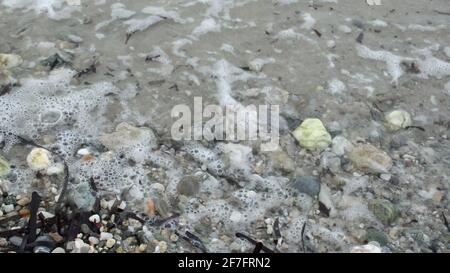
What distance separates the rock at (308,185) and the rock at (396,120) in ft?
2.85

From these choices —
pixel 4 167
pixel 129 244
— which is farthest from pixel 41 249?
pixel 4 167

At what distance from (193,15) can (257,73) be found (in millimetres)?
1034

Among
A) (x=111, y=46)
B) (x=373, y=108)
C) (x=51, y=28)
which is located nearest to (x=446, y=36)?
(x=373, y=108)

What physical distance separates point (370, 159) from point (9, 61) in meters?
2.97

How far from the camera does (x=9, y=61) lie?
403cm

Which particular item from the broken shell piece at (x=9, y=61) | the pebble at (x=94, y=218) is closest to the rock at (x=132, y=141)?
the pebble at (x=94, y=218)

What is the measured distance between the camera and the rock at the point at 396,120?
3758 mm

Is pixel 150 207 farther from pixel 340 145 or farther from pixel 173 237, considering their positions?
pixel 340 145

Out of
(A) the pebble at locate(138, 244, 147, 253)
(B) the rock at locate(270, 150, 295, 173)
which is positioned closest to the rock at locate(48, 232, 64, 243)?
(A) the pebble at locate(138, 244, 147, 253)

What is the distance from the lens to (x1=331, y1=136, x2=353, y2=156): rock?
3.55 metres

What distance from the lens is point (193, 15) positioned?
471 cm

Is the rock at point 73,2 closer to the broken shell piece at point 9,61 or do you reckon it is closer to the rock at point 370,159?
the broken shell piece at point 9,61
